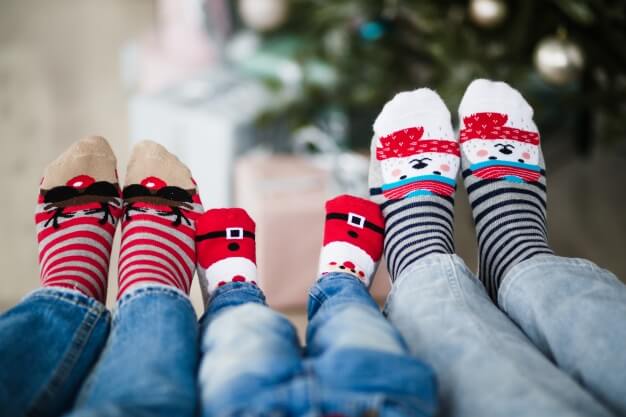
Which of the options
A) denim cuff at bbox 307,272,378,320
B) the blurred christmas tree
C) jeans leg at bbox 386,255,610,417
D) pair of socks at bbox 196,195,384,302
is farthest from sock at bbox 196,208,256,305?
the blurred christmas tree

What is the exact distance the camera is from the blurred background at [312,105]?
58.6 inches

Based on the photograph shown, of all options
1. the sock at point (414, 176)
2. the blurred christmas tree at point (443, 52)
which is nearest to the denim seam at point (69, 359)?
the sock at point (414, 176)

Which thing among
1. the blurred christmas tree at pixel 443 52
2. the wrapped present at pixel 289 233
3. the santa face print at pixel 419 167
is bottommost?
the wrapped present at pixel 289 233

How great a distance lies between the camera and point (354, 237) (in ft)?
2.83

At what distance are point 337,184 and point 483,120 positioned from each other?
0.62 meters

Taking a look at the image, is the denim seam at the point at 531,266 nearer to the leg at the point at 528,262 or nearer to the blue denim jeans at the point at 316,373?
the leg at the point at 528,262

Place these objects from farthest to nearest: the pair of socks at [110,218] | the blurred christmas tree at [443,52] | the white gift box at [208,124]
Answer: the white gift box at [208,124] < the blurred christmas tree at [443,52] < the pair of socks at [110,218]

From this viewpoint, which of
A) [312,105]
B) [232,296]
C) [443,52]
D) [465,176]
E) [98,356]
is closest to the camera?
[98,356]

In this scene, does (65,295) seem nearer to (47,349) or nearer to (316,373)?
(47,349)

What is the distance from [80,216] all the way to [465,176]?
0.54 m

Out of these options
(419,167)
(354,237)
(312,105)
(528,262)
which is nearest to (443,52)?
(312,105)

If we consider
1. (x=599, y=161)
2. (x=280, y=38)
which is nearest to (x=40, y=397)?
(x=280, y=38)

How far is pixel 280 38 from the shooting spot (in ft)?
6.30

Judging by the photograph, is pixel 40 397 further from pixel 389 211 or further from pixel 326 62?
pixel 326 62
